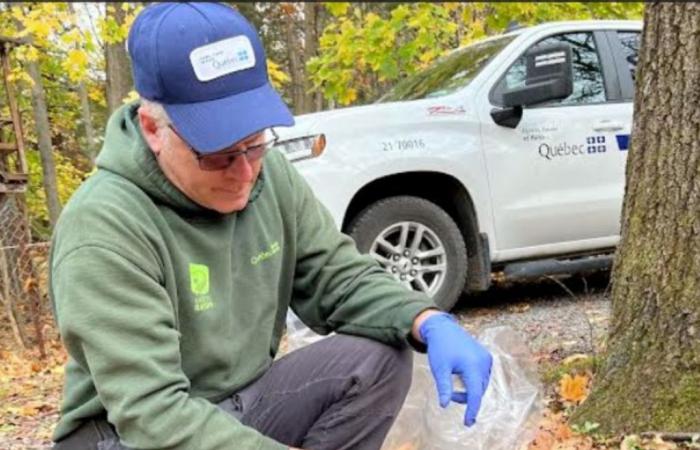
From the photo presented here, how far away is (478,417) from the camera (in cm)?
255

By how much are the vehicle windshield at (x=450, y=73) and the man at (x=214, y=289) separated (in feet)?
9.53

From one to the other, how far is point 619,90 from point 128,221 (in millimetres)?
4016

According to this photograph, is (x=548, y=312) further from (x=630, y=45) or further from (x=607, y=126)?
(x=630, y=45)

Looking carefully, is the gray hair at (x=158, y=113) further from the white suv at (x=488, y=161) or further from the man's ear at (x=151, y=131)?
the white suv at (x=488, y=161)

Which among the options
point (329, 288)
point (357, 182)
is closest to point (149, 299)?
point (329, 288)

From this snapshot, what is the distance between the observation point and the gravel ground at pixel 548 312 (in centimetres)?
377

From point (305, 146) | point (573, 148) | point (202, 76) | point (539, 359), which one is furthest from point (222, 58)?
point (573, 148)

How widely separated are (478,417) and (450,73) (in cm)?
292

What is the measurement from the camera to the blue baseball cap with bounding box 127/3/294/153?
1578 mm

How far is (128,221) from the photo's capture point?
1.60 meters

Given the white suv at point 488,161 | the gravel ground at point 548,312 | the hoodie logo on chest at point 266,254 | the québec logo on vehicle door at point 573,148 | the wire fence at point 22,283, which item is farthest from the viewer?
the wire fence at point 22,283

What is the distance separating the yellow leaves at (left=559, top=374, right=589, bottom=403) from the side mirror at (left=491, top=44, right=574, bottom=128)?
187 centimetres

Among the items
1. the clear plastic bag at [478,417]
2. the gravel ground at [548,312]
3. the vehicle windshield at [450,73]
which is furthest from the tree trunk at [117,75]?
the clear plastic bag at [478,417]

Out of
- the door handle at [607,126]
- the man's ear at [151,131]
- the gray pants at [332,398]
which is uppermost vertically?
the man's ear at [151,131]
